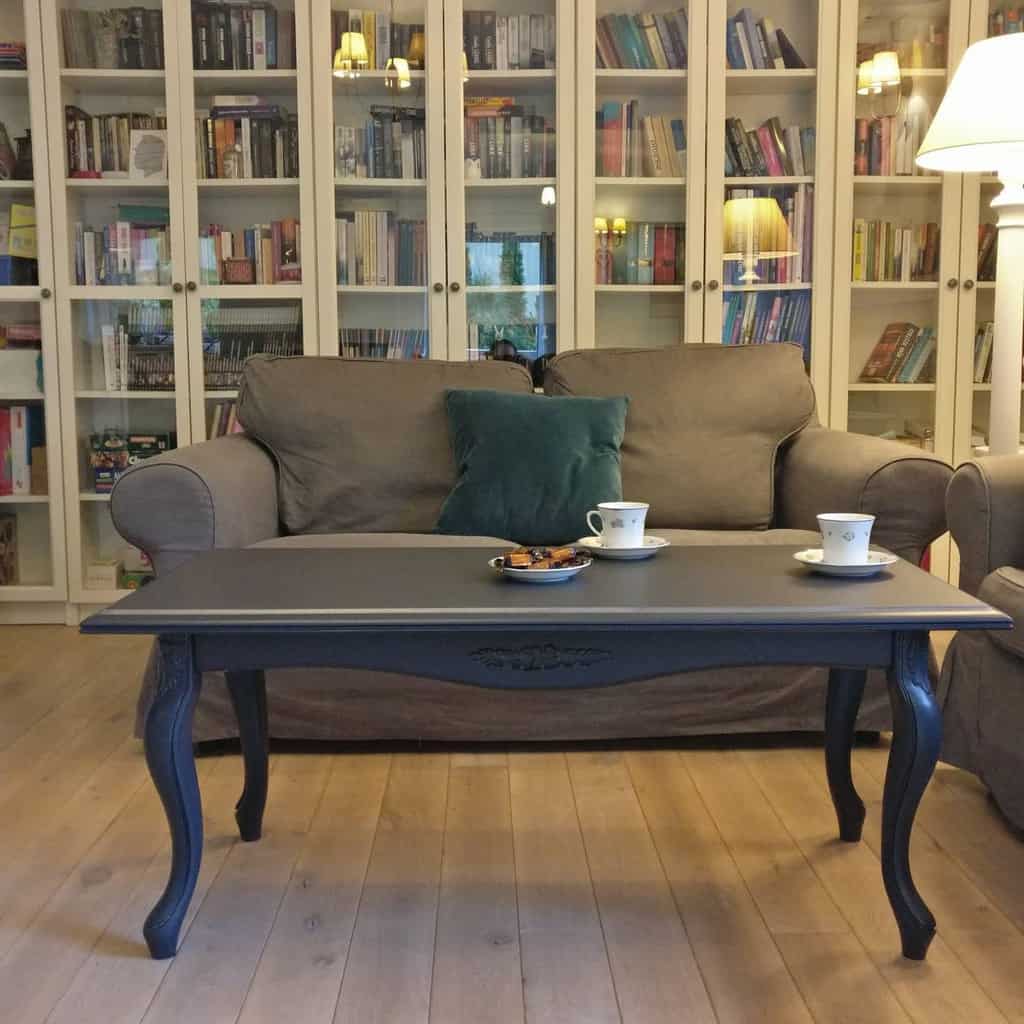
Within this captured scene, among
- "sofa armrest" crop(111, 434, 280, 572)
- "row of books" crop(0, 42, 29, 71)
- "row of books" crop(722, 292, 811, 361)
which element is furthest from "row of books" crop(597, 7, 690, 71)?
"sofa armrest" crop(111, 434, 280, 572)

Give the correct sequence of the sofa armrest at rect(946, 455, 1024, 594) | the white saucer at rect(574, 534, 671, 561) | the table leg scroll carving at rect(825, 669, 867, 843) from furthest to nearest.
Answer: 1. the sofa armrest at rect(946, 455, 1024, 594)
2. the table leg scroll carving at rect(825, 669, 867, 843)
3. the white saucer at rect(574, 534, 671, 561)

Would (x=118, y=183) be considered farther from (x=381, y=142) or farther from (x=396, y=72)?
(x=396, y=72)

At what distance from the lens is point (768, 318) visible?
12.6 feet

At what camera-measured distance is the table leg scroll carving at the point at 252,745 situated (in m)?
1.97

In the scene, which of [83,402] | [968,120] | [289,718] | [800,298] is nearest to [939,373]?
[800,298]

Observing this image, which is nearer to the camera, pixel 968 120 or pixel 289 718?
pixel 289 718

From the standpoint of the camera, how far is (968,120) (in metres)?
2.76

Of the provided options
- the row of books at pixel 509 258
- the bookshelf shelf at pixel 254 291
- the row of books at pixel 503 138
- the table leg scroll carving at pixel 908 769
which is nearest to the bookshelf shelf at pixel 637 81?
the row of books at pixel 503 138

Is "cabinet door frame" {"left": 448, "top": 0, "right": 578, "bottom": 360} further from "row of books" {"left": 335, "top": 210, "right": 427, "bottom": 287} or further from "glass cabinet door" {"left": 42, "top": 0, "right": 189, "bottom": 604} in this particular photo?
"glass cabinet door" {"left": 42, "top": 0, "right": 189, "bottom": 604}

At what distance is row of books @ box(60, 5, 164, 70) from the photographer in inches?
147

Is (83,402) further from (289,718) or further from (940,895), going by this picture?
(940,895)

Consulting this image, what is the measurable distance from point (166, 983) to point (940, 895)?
1127mm

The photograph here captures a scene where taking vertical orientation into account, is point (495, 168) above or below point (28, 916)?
above

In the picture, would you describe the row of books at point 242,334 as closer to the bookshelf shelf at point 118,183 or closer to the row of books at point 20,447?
the bookshelf shelf at point 118,183
